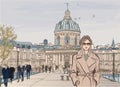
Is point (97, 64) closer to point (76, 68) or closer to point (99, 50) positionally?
point (76, 68)

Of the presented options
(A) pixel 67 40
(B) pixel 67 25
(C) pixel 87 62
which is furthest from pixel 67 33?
(C) pixel 87 62

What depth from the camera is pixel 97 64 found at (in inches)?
227

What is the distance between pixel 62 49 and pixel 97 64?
6934 inches

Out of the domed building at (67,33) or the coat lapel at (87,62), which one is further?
the domed building at (67,33)

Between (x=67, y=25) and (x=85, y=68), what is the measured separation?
183 m

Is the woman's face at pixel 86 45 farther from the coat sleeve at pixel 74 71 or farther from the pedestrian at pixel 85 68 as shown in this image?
the coat sleeve at pixel 74 71

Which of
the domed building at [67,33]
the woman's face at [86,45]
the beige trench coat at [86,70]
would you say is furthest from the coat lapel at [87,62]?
the domed building at [67,33]

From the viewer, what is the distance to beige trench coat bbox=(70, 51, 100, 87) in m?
5.72

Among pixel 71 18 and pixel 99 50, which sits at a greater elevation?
pixel 71 18

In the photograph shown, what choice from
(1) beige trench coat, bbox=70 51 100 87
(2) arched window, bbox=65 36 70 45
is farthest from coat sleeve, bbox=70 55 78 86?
(2) arched window, bbox=65 36 70 45

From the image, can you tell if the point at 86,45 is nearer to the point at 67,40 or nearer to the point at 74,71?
the point at 74,71

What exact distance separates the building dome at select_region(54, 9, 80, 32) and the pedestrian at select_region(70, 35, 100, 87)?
180 m

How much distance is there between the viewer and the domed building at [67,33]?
18325 centimetres

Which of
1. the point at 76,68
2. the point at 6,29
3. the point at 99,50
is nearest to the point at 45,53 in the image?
the point at 99,50
